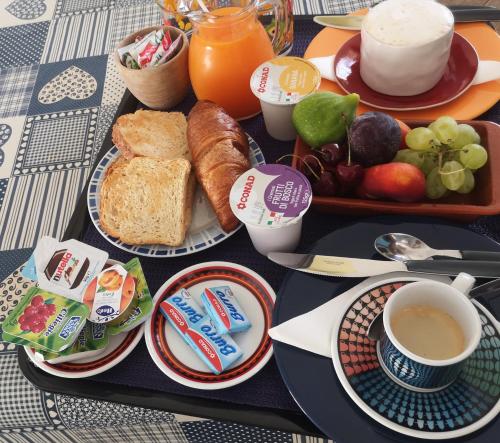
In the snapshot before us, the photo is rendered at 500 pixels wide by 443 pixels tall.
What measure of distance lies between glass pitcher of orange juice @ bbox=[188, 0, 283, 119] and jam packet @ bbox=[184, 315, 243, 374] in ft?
1.59

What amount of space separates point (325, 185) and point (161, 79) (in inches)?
17.4

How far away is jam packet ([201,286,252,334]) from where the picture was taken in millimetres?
702

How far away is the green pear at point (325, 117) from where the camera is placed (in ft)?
2.65

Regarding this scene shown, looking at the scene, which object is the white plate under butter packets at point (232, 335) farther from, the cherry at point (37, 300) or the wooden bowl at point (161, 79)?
the wooden bowl at point (161, 79)

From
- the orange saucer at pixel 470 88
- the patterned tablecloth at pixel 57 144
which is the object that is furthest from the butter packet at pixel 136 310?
the orange saucer at pixel 470 88

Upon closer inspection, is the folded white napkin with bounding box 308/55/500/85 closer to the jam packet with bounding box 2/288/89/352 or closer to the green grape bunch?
the green grape bunch

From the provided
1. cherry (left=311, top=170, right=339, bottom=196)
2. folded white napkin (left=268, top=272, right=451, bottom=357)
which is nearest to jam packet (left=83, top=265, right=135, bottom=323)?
folded white napkin (left=268, top=272, right=451, bottom=357)

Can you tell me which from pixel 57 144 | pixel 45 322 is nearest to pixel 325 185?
pixel 45 322

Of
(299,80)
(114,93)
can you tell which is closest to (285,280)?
(299,80)

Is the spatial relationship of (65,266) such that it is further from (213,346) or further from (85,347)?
(213,346)

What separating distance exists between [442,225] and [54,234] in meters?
0.85

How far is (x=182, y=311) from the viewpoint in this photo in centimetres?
73

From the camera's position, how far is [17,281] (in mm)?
1082

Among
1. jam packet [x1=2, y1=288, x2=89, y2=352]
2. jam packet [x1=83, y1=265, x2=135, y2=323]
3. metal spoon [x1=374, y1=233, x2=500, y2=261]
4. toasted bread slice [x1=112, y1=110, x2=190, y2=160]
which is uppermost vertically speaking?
toasted bread slice [x1=112, y1=110, x2=190, y2=160]
